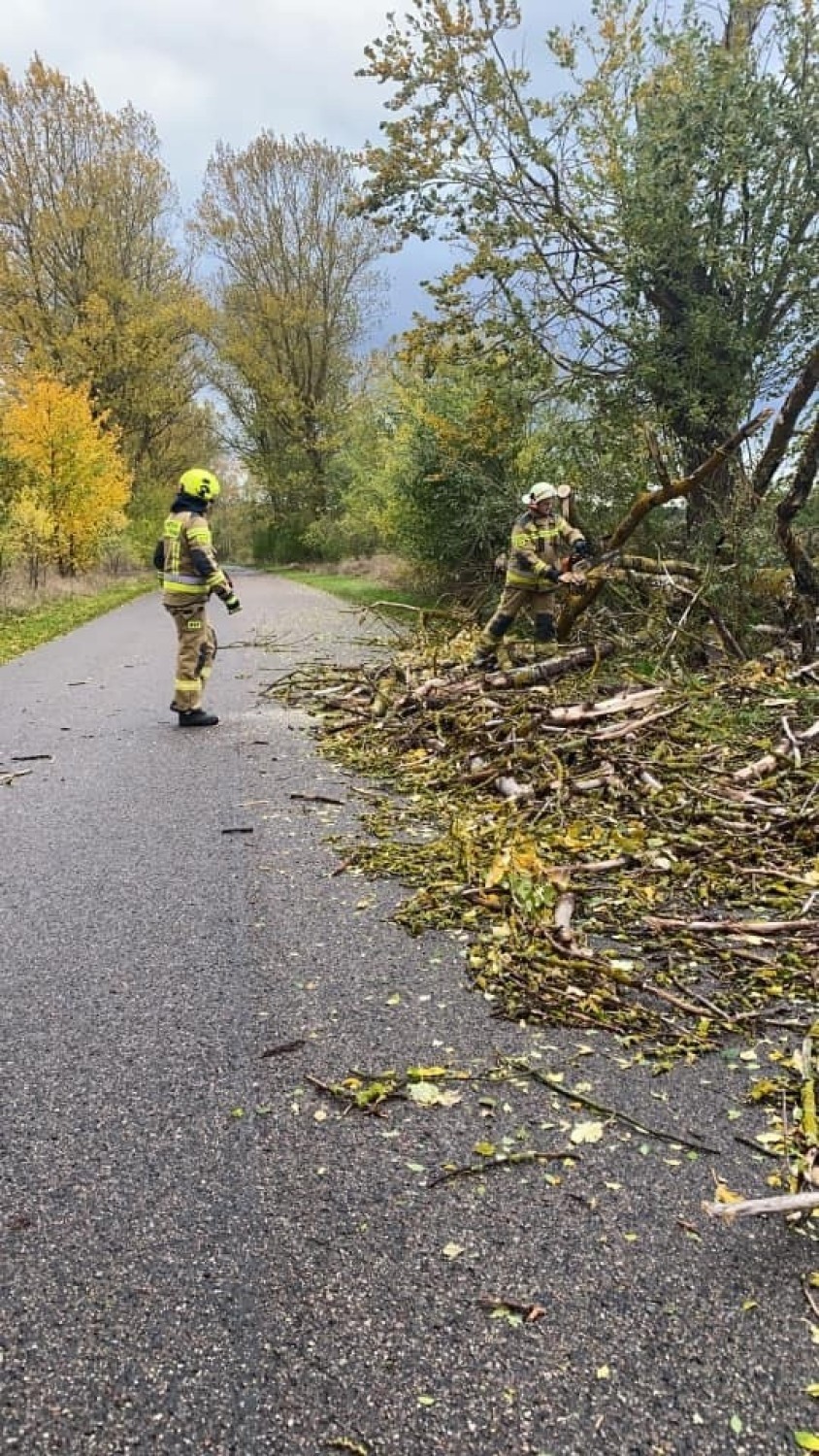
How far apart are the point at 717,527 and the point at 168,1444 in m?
9.80

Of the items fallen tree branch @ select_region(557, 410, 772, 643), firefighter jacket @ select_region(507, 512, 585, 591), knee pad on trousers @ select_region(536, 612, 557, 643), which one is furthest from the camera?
knee pad on trousers @ select_region(536, 612, 557, 643)

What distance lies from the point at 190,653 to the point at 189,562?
34.2 inches

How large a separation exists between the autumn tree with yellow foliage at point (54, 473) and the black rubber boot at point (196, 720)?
1502 cm

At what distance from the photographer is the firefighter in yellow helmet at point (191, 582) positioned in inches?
327

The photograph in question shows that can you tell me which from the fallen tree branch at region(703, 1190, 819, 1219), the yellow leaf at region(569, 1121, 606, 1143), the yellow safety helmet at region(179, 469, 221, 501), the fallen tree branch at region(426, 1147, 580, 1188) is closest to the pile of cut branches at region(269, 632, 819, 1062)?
the yellow leaf at region(569, 1121, 606, 1143)

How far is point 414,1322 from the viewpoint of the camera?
6.43ft

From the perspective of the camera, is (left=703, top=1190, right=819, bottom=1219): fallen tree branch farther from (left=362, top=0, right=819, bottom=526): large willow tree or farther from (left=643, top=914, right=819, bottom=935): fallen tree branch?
(left=362, top=0, right=819, bottom=526): large willow tree

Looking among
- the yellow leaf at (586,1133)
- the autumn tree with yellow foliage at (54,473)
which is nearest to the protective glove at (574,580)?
the yellow leaf at (586,1133)

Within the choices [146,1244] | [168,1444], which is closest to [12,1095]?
[146,1244]

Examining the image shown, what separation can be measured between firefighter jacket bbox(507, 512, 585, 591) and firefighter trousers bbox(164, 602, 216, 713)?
12.2ft

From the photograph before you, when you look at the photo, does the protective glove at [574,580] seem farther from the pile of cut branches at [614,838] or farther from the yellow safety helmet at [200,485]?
the yellow safety helmet at [200,485]

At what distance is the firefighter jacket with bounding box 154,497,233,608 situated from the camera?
8.29 meters

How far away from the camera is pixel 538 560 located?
33.0 feet

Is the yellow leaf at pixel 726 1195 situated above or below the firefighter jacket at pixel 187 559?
below
